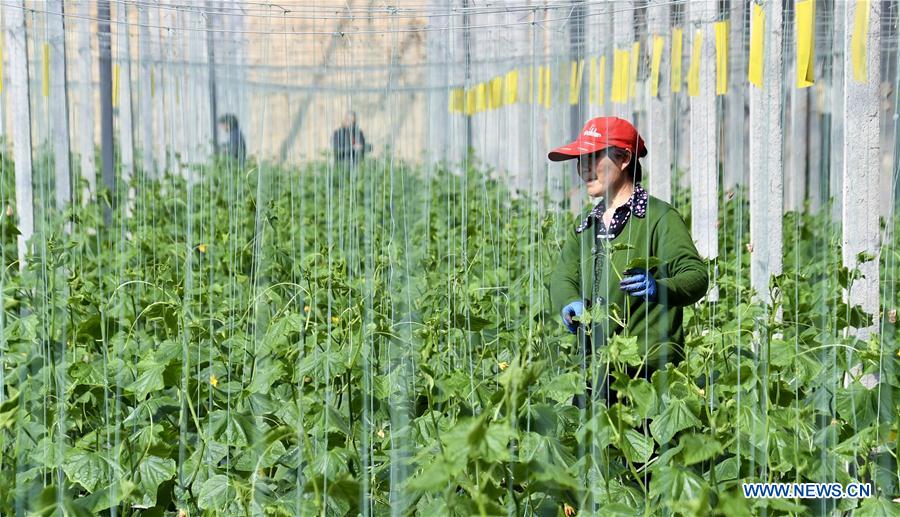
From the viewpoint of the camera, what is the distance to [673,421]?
1328 mm

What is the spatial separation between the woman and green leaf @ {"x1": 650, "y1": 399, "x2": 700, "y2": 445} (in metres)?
0.38

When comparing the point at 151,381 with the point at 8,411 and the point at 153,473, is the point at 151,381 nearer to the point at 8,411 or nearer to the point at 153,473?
the point at 153,473

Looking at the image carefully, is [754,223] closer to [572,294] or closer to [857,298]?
[857,298]

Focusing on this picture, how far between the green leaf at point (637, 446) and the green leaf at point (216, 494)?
1.69ft

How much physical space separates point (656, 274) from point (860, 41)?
2.05ft

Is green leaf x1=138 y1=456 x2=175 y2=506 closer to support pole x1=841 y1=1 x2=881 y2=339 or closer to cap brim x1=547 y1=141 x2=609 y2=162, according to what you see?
cap brim x1=547 y1=141 x2=609 y2=162

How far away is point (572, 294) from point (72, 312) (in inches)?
36.5

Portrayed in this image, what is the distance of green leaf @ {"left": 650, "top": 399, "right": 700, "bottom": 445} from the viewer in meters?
1.32

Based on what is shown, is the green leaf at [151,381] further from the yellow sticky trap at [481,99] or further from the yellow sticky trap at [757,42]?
the yellow sticky trap at [481,99]

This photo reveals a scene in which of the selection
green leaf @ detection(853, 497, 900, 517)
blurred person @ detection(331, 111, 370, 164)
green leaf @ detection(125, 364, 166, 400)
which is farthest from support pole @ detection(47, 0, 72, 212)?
green leaf @ detection(853, 497, 900, 517)

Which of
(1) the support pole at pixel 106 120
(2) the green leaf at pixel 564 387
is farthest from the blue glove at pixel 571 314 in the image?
(1) the support pole at pixel 106 120

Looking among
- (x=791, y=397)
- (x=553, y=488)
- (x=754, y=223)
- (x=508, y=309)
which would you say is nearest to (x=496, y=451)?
(x=553, y=488)

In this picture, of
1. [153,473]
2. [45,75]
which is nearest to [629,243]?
[153,473]

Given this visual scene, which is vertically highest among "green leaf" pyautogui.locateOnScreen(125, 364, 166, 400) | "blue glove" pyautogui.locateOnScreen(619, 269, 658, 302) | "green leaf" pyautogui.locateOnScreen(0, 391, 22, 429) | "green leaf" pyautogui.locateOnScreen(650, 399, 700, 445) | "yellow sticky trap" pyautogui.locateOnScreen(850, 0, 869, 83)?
"yellow sticky trap" pyautogui.locateOnScreen(850, 0, 869, 83)
